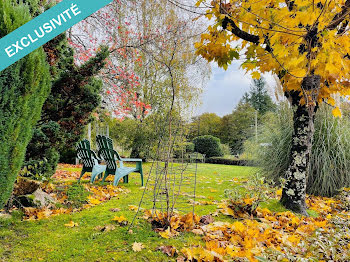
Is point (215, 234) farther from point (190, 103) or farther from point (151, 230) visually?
point (190, 103)

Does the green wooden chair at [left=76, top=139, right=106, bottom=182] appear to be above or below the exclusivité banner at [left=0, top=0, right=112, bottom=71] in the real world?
below

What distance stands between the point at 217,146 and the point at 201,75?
5.06 metres

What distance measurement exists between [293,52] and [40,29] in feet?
9.71

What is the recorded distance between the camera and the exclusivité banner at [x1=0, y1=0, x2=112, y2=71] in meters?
2.10

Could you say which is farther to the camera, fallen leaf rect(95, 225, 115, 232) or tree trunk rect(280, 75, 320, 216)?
tree trunk rect(280, 75, 320, 216)

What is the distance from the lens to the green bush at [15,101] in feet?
6.55

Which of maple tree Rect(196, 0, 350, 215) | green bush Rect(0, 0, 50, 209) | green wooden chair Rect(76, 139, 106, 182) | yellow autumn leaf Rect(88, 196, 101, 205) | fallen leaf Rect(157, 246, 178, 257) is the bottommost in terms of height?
fallen leaf Rect(157, 246, 178, 257)

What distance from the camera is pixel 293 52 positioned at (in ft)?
8.93

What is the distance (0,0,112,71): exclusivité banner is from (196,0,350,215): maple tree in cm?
169

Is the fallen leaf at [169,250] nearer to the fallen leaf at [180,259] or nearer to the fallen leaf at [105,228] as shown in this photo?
the fallen leaf at [180,259]

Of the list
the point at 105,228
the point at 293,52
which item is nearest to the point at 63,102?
the point at 105,228

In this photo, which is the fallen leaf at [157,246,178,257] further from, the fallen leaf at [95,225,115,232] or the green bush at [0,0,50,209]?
the green bush at [0,0,50,209]

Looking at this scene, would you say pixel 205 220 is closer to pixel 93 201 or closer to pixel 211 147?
pixel 93 201

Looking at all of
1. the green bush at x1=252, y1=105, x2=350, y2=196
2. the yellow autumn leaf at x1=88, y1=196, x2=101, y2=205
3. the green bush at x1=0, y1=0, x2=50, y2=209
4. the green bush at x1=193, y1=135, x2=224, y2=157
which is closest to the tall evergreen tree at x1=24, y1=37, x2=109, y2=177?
the yellow autumn leaf at x1=88, y1=196, x2=101, y2=205
